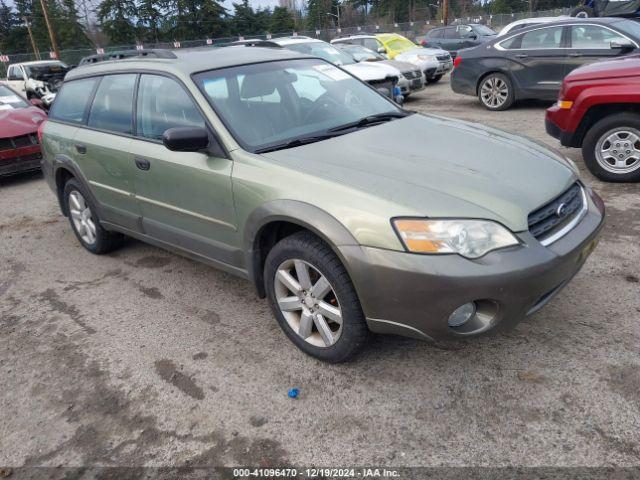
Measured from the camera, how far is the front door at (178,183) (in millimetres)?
3143

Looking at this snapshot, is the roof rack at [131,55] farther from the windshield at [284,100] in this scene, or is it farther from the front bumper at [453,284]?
the front bumper at [453,284]

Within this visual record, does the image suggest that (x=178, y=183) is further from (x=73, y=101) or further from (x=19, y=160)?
(x=19, y=160)

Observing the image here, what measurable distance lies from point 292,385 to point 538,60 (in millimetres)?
8237

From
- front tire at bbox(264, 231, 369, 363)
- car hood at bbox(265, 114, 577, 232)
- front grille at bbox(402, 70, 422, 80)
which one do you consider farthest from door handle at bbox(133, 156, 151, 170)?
front grille at bbox(402, 70, 422, 80)

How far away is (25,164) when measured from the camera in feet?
25.4

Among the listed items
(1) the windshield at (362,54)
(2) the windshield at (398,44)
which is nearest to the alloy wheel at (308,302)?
(1) the windshield at (362,54)

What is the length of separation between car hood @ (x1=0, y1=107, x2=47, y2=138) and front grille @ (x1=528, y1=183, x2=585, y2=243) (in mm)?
7676

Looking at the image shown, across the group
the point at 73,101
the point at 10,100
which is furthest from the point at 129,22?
the point at 73,101

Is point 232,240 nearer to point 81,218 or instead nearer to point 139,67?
point 139,67

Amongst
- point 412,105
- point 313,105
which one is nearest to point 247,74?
point 313,105

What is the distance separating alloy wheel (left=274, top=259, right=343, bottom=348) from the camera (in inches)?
108

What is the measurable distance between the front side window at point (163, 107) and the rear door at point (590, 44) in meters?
7.32

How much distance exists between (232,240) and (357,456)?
59.0 inches

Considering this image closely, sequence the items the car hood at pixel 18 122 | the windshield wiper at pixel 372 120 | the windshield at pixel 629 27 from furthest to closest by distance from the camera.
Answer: the windshield at pixel 629 27 → the car hood at pixel 18 122 → the windshield wiper at pixel 372 120
